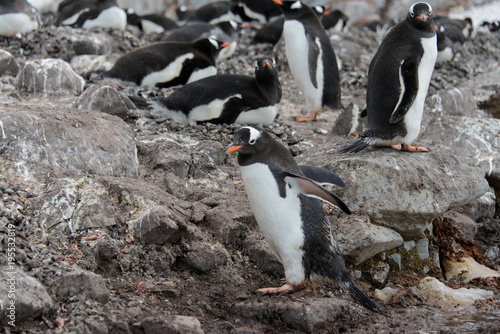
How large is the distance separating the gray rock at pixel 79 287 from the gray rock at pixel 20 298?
0.11 m

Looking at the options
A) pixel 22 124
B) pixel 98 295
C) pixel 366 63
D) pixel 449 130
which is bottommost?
pixel 366 63

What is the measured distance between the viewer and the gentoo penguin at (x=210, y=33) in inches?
361

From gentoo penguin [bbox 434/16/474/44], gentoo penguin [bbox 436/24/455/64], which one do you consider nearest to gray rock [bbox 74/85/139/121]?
gentoo penguin [bbox 436/24/455/64]

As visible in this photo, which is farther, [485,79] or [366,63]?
[366,63]

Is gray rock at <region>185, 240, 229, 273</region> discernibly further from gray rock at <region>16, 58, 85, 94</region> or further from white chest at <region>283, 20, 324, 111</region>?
→ white chest at <region>283, 20, 324, 111</region>

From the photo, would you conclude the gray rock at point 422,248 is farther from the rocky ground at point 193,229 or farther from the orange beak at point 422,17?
the orange beak at point 422,17

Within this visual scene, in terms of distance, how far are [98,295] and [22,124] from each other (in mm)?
1601

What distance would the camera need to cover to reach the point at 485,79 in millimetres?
9031

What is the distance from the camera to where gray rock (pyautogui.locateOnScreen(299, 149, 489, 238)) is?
4.48m

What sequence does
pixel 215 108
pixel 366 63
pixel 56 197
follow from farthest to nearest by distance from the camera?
1. pixel 366 63
2. pixel 215 108
3. pixel 56 197

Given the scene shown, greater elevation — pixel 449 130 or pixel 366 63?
pixel 449 130

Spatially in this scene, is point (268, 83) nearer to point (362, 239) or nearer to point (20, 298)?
point (362, 239)

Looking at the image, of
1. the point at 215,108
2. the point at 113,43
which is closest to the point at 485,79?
the point at 215,108

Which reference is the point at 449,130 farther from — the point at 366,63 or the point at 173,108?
the point at 366,63
